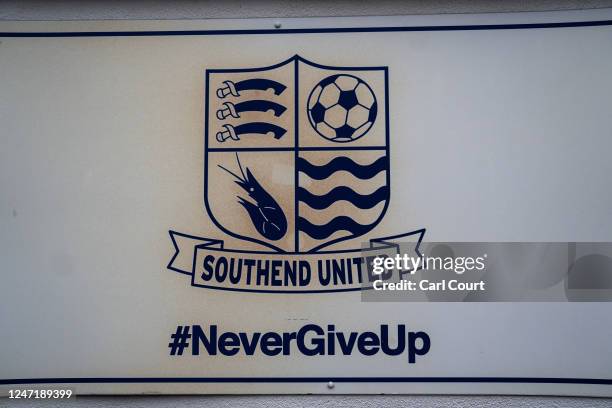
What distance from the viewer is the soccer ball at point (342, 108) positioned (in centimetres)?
257

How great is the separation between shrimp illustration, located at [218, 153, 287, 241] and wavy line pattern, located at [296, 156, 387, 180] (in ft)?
0.73

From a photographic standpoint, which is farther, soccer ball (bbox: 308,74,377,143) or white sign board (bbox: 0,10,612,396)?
soccer ball (bbox: 308,74,377,143)

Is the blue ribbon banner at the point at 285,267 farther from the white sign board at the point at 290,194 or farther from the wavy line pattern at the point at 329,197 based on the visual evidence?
the wavy line pattern at the point at 329,197

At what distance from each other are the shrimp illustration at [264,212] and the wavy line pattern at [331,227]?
10cm

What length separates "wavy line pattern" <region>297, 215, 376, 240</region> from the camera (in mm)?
2514

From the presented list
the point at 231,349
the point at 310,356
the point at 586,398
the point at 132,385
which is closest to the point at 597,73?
the point at 586,398

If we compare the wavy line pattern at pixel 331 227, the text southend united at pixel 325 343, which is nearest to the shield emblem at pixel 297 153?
the wavy line pattern at pixel 331 227

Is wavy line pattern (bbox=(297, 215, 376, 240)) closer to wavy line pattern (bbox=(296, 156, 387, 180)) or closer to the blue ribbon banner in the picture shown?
the blue ribbon banner

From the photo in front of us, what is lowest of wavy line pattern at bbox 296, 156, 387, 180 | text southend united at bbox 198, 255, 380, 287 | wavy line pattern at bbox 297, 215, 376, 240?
text southend united at bbox 198, 255, 380, 287

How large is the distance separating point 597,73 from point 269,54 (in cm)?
164

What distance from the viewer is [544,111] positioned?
100 inches

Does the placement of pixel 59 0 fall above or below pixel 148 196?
above

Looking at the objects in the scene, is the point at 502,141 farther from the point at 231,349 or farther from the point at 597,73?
the point at 231,349

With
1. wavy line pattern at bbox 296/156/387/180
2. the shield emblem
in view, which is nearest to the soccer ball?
the shield emblem
